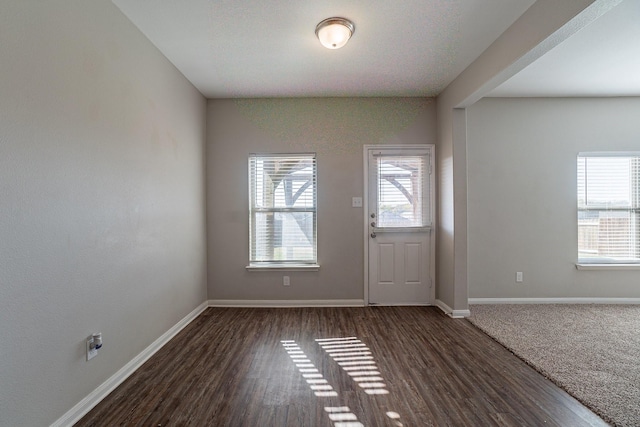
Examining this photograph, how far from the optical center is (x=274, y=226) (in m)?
4.13

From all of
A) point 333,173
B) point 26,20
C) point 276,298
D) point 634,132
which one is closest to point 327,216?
point 333,173

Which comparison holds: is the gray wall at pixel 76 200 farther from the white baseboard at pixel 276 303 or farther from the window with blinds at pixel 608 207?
the window with blinds at pixel 608 207

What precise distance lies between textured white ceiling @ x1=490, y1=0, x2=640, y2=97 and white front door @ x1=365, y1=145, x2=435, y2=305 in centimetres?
134

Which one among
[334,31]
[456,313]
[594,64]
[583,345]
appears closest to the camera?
[334,31]

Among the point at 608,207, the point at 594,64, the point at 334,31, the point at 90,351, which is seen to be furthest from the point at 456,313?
the point at 90,351

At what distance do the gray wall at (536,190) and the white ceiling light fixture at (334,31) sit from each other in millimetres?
2445

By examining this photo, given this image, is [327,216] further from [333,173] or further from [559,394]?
[559,394]

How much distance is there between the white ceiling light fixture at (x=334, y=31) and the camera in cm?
244

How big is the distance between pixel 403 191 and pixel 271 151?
1773mm

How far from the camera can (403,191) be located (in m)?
4.14

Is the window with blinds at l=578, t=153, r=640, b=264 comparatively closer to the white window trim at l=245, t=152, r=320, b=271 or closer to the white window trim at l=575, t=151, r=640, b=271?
the white window trim at l=575, t=151, r=640, b=271

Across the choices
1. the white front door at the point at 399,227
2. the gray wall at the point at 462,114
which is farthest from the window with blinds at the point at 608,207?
the white front door at the point at 399,227

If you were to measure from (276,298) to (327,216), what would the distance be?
1.24 meters

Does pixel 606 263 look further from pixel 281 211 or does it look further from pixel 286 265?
pixel 281 211
